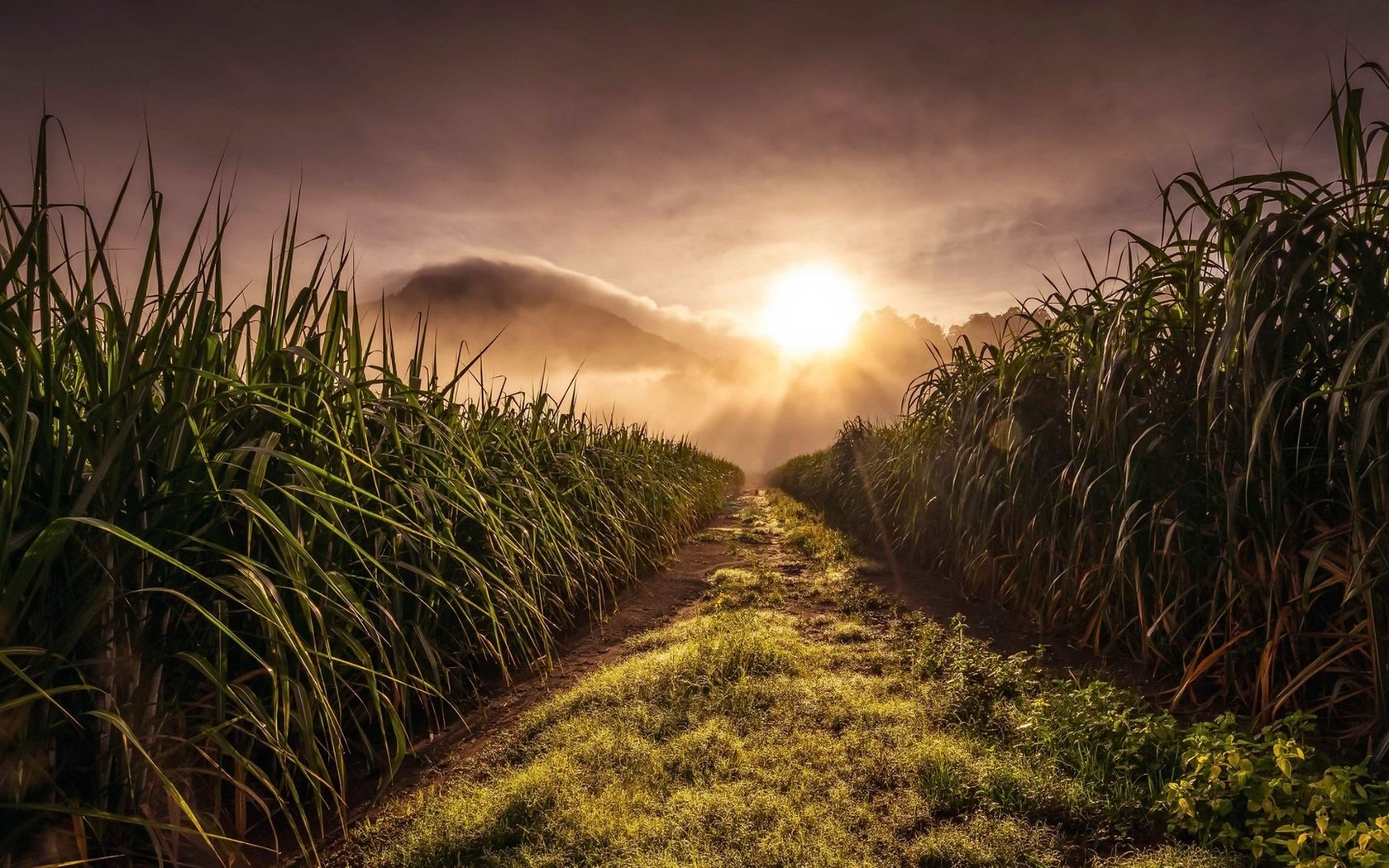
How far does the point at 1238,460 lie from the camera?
7.57 ft

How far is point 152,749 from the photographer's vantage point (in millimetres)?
1444

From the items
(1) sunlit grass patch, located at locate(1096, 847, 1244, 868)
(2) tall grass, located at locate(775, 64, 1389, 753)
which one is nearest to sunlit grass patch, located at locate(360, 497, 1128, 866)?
(1) sunlit grass patch, located at locate(1096, 847, 1244, 868)

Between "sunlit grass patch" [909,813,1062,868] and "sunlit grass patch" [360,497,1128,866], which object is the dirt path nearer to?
"sunlit grass patch" [360,497,1128,866]

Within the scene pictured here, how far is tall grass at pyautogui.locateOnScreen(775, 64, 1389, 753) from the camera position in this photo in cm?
191

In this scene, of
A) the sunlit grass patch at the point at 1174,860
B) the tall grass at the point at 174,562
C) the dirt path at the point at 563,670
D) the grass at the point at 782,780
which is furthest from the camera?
the dirt path at the point at 563,670

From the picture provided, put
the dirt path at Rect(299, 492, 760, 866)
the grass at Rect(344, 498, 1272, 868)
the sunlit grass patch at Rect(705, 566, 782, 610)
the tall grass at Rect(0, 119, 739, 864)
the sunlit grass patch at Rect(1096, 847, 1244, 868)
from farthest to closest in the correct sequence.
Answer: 1. the sunlit grass patch at Rect(705, 566, 782, 610)
2. the dirt path at Rect(299, 492, 760, 866)
3. the grass at Rect(344, 498, 1272, 868)
4. the sunlit grass patch at Rect(1096, 847, 1244, 868)
5. the tall grass at Rect(0, 119, 739, 864)

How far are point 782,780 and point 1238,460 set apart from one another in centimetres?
202


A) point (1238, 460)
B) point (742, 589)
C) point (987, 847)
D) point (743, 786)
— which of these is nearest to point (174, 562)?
point (743, 786)

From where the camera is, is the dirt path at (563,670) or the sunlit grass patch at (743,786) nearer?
the sunlit grass patch at (743,786)

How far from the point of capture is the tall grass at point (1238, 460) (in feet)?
6.25

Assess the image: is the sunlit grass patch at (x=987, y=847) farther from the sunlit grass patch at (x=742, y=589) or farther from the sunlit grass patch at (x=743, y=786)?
the sunlit grass patch at (x=742, y=589)

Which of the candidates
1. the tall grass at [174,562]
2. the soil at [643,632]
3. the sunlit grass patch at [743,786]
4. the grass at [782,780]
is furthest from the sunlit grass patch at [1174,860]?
the tall grass at [174,562]

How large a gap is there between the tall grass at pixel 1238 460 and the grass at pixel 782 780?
63 cm

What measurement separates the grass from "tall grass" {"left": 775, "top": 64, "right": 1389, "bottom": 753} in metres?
0.63
